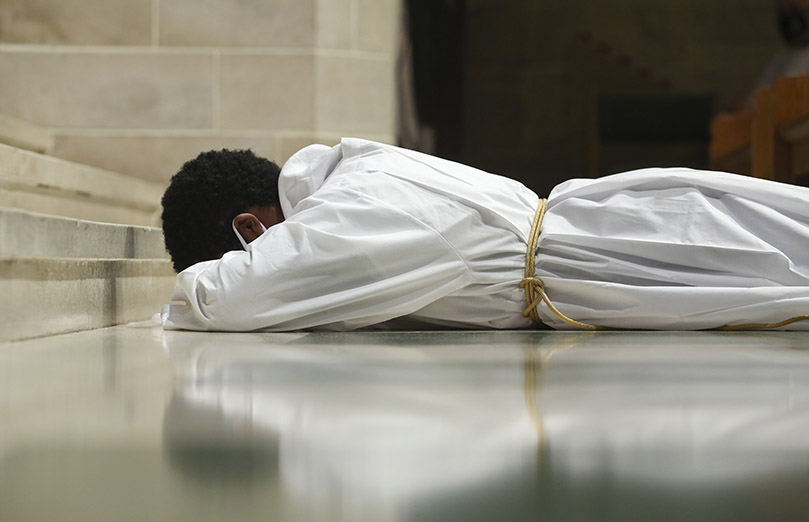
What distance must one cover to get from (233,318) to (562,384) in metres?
0.88

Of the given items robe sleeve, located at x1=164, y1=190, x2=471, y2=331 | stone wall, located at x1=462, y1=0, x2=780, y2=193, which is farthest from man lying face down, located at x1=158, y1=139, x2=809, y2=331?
stone wall, located at x1=462, y1=0, x2=780, y2=193

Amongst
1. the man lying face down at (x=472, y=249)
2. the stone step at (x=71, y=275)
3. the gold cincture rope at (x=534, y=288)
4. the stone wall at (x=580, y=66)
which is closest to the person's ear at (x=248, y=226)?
the man lying face down at (x=472, y=249)

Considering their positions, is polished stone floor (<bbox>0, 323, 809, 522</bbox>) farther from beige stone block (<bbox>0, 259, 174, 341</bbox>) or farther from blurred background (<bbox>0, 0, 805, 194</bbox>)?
blurred background (<bbox>0, 0, 805, 194</bbox>)

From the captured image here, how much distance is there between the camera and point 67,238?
6.61 feet

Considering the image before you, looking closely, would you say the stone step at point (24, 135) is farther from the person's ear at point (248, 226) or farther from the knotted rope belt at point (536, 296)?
the knotted rope belt at point (536, 296)

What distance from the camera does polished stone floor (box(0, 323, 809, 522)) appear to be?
68cm

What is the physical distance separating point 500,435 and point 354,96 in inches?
135

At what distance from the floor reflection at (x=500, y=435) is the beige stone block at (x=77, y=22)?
9.81ft

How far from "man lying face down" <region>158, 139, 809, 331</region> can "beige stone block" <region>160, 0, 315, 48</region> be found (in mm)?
2076

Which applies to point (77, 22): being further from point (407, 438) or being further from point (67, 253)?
point (407, 438)

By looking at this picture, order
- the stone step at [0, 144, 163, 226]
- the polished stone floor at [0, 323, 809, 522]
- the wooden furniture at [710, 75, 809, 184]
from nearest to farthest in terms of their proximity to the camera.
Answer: the polished stone floor at [0, 323, 809, 522], the stone step at [0, 144, 163, 226], the wooden furniture at [710, 75, 809, 184]

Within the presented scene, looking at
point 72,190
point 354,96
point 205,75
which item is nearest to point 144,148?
point 205,75

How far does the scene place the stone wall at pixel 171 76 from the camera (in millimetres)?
4020

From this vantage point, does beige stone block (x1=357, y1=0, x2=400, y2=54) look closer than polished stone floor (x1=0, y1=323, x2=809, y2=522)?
No
